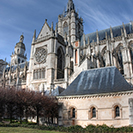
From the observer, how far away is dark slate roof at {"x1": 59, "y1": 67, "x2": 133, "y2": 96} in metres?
13.8

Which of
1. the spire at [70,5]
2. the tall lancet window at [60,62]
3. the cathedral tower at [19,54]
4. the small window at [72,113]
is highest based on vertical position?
the spire at [70,5]

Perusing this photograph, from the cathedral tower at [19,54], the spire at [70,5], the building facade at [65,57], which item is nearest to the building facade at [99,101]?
the building facade at [65,57]

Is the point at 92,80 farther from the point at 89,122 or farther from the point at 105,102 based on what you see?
the point at 89,122

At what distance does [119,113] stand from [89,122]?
2.84 metres

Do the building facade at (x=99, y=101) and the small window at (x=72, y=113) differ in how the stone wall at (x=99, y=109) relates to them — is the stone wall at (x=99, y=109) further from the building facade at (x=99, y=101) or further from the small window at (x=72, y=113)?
the small window at (x=72, y=113)

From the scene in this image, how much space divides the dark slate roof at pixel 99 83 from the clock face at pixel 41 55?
48.1ft

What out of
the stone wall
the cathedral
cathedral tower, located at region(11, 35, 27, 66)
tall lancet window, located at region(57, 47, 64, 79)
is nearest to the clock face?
the cathedral

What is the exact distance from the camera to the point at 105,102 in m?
13.5

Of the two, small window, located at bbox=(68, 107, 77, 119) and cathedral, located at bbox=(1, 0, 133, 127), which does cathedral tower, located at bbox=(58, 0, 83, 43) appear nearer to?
cathedral, located at bbox=(1, 0, 133, 127)

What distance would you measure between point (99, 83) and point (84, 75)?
2.68 meters

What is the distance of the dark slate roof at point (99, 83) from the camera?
1377 cm

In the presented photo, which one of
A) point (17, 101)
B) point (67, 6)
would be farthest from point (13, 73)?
point (17, 101)

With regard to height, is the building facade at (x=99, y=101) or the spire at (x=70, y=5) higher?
the spire at (x=70, y=5)

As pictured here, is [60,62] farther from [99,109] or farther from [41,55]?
[99,109]
